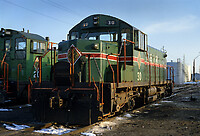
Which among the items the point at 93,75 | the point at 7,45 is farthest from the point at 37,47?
the point at 93,75

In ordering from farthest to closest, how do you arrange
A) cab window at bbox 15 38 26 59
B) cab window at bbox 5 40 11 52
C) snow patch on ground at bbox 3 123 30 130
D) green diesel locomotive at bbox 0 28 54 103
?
A: cab window at bbox 5 40 11 52 < cab window at bbox 15 38 26 59 < green diesel locomotive at bbox 0 28 54 103 < snow patch on ground at bbox 3 123 30 130

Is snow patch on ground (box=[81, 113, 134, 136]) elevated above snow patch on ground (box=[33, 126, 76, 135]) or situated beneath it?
elevated above

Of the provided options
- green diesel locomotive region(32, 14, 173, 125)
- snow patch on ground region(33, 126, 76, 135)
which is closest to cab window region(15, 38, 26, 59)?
green diesel locomotive region(32, 14, 173, 125)

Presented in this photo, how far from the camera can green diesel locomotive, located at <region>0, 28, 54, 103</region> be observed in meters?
11.4

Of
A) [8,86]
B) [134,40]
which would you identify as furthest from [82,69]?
[8,86]

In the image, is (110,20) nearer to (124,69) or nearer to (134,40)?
(134,40)

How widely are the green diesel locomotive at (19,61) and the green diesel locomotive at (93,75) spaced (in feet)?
15.0

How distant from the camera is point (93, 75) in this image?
686cm

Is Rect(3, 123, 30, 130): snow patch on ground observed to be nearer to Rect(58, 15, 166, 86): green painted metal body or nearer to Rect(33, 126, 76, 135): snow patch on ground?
Rect(33, 126, 76, 135): snow patch on ground

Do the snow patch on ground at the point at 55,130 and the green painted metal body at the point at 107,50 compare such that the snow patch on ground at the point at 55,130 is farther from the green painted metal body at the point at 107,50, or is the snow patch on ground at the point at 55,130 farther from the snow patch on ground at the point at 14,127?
the green painted metal body at the point at 107,50

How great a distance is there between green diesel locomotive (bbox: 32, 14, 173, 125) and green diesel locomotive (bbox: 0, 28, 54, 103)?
4.58m

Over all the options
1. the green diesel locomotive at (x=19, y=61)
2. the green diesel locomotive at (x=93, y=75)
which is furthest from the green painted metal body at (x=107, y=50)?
the green diesel locomotive at (x=19, y=61)

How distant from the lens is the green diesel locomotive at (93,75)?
5.98 metres

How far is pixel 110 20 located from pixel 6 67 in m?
7.46
